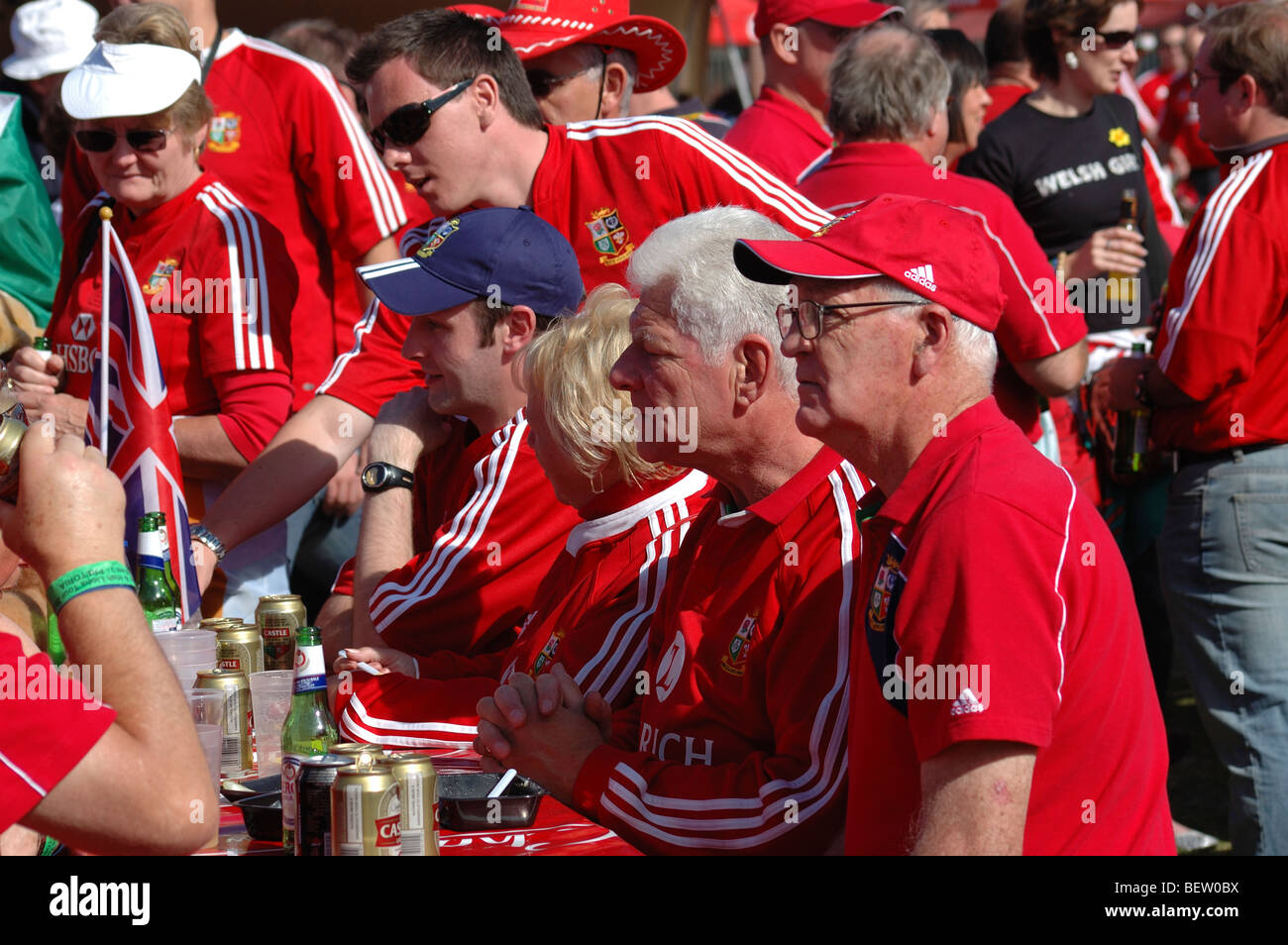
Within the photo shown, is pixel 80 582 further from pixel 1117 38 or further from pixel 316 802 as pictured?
pixel 1117 38

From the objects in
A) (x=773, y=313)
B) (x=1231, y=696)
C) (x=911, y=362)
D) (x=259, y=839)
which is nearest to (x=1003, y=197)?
(x=1231, y=696)

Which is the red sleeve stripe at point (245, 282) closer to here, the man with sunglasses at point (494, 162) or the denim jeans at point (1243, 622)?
the man with sunglasses at point (494, 162)

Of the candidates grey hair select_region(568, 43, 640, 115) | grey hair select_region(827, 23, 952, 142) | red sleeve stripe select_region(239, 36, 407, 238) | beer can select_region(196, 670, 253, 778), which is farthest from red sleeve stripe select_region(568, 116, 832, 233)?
beer can select_region(196, 670, 253, 778)

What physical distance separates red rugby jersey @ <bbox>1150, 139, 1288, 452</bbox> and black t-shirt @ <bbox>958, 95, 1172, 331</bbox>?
0.91m

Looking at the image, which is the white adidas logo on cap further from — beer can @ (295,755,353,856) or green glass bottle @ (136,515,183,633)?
green glass bottle @ (136,515,183,633)

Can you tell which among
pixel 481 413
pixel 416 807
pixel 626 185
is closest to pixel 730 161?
pixel 626 185

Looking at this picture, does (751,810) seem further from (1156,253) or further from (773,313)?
(1156,253)

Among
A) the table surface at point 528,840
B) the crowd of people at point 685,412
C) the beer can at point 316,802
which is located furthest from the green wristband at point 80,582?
the table surface at point 528,840

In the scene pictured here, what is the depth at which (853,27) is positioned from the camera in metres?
5.28

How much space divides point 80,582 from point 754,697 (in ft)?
3.45

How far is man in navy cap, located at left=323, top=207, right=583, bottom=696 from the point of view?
3479mm

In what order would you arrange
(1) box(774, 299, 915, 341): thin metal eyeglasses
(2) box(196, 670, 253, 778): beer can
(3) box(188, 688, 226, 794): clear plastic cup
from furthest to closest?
(2) box(196, 670, 253, 778): beer can → (3) box(188, 688, 226, 794): clear plastic cup → (1) box(774, 299, 915, 341): thin metal eyeglasses

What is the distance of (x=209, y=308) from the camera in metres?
4.29

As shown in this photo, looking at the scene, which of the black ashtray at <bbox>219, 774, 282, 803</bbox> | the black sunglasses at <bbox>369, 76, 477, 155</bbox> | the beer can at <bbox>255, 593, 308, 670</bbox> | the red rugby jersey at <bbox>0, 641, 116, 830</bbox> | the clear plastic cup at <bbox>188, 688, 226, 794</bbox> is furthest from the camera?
the black sunglasses at <bbox>369, 76, 477, 155</bbox>
